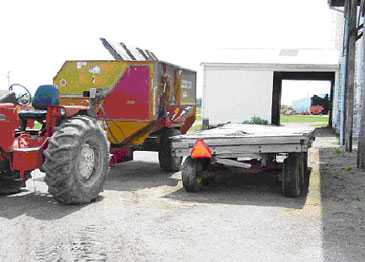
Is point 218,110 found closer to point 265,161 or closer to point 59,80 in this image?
point 59,80

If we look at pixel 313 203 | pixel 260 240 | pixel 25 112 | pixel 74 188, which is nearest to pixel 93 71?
pixel 25 112

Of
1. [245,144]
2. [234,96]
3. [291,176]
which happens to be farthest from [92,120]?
[234,96]

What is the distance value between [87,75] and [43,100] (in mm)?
2590

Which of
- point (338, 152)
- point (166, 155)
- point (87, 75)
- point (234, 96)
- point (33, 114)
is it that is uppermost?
point (87, 75)

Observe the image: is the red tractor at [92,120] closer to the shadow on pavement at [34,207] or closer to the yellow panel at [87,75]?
the yellow panel at [87,75]

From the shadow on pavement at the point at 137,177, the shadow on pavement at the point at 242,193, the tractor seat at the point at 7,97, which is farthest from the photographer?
the shadow on pavement at the point at 137,177

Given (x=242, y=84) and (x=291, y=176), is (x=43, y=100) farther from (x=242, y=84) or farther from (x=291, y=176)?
(x=242, y=84)

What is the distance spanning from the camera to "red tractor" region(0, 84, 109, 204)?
6.37m

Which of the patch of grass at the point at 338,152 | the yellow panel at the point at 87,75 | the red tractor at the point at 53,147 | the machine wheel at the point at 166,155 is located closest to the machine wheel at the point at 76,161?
the red tractor at the point at 53,147

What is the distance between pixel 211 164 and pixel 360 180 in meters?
2.74

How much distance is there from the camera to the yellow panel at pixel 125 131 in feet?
30.9

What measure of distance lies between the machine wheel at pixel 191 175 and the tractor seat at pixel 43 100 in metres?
2.19

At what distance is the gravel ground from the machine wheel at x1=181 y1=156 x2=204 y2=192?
15cm

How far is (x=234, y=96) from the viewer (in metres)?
23.1
